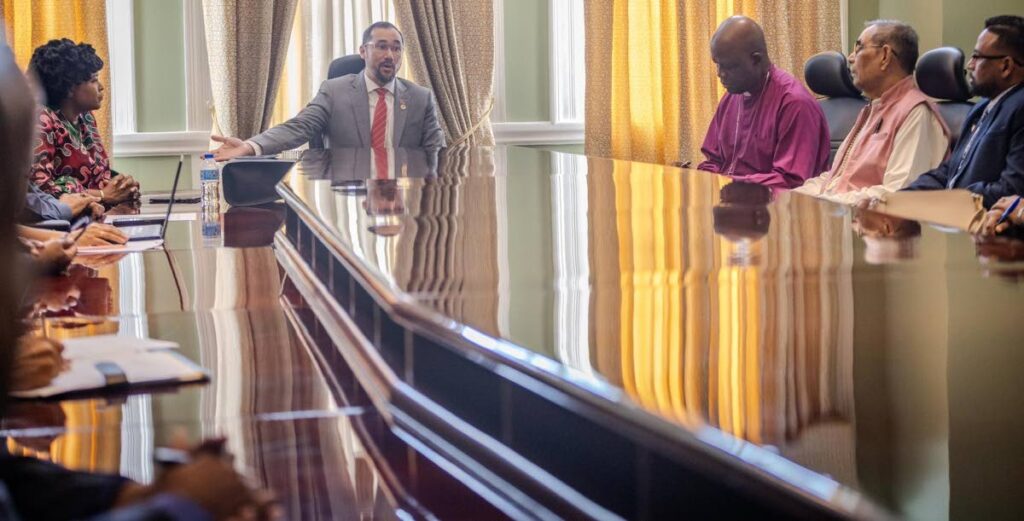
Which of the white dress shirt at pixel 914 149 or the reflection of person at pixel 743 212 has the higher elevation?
the white dress shirt at pixel 914 149

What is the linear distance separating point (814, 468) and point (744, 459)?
0.04 meters

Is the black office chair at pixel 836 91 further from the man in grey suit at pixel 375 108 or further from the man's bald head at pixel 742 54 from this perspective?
the man in grey suit at pixel 375 108

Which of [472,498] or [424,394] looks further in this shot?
[424,394]

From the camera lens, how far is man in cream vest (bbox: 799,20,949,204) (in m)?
4.51

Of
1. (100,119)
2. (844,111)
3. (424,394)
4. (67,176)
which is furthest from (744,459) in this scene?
(100,119)

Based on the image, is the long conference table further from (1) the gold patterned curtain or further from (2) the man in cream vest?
(1) the gold patterned curtain

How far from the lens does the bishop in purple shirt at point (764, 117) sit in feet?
16.5

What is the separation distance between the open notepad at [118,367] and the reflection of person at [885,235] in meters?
0.94

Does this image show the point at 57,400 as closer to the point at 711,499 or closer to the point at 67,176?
the point at 711,499

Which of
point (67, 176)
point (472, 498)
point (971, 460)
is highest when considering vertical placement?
point (67, 176)

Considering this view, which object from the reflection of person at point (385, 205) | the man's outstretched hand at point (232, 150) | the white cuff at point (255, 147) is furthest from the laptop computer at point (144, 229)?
the white cuff at point (255, 147)

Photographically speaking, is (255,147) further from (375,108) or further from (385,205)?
(385,205)

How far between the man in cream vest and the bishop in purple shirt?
0.83ft

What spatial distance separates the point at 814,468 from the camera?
717 mm
